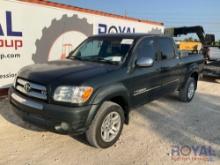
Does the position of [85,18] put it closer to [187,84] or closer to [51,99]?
[187,84]

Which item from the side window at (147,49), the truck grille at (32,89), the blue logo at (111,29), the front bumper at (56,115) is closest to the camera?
the front bumper at (56,115)

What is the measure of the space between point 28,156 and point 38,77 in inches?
47.6

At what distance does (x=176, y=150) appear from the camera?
3.93 m

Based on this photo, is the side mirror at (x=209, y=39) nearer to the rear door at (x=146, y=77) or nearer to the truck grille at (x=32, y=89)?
the rear door at (x=146, y=77)

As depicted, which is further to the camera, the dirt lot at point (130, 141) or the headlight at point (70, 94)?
the dirt lot at point (130, 141)

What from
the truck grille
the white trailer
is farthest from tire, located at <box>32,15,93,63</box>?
the truck grille

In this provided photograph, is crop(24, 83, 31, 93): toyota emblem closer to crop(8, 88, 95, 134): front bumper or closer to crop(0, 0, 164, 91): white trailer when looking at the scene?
crop(8, 88, 95, 134): front bumper

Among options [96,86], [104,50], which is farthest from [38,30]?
[96,86]

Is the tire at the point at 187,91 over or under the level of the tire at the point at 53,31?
under

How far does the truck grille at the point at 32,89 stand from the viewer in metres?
3.44

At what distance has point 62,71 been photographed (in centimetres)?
369

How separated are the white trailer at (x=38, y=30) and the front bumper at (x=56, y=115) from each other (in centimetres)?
296

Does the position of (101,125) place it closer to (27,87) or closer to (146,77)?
(27,87)

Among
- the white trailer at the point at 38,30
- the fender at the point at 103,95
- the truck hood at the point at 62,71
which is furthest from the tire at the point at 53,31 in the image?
the fender at the point at 103,95
